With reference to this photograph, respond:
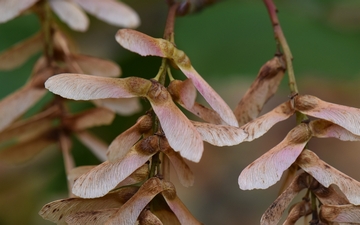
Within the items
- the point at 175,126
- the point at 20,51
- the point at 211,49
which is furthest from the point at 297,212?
the point at 211,49

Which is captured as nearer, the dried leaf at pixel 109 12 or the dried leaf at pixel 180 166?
the dried leaf at pixel 180 166

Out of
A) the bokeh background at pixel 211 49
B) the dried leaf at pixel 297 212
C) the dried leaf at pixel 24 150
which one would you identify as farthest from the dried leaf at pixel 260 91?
the bokeh background at pixel 211 49

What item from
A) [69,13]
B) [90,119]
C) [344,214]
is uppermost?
[69,13]

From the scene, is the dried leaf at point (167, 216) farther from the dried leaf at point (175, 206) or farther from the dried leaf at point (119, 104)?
the dried leaf at point (119, 104)

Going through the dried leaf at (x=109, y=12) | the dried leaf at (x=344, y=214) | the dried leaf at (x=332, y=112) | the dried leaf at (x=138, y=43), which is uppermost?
the dried leaf at (x=109, y=12)

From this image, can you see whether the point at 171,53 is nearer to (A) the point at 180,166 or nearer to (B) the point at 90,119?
(A) the point at 180,166

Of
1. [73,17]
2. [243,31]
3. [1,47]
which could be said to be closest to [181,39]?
[243,31]

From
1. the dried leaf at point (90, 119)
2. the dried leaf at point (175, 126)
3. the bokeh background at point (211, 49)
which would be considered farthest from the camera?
the bokeh background at point (211, 49)
